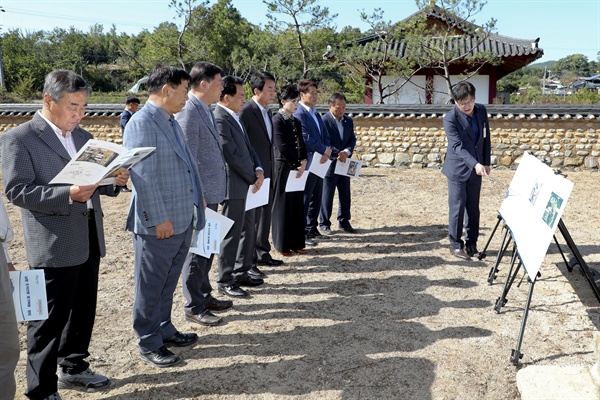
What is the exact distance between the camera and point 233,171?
424cm

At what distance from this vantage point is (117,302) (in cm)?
449

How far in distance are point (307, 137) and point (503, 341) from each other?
3.24 m

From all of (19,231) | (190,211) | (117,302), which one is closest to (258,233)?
(117,302)

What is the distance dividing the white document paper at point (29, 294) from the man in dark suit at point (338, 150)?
178 inches

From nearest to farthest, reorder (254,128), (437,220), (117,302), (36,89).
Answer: (117,302)
(254,128)
(437,220)
(36,89)

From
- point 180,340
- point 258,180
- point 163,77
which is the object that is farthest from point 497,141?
point 163,77

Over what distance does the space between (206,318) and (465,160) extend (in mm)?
3129

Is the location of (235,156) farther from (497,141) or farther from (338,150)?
(497,141)

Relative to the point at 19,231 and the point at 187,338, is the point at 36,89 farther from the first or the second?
A: the point at 187,338

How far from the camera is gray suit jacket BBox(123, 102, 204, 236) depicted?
118 inches

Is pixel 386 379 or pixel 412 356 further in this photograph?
pixel 412 356

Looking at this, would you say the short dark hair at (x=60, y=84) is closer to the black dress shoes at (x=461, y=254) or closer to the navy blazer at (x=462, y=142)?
the navy blazer at (x=462, y=142)

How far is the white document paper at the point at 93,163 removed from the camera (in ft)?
8.09

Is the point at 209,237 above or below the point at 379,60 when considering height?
below
